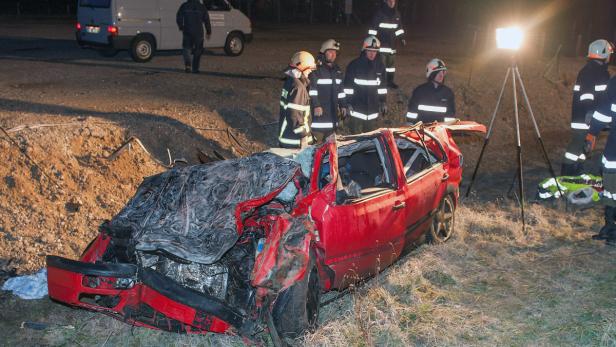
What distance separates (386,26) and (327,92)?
3748mm

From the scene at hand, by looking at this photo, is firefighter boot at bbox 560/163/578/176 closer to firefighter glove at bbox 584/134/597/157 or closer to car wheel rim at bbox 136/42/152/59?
firefighter glove at bbox 584/134/597/157

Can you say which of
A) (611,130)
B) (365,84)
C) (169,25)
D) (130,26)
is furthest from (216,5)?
(611,130)

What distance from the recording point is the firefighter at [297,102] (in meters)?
9.18

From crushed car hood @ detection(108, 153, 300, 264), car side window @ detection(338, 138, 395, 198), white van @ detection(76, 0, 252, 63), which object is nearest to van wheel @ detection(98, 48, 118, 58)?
white van @ detection(76, 0, 252, 63)

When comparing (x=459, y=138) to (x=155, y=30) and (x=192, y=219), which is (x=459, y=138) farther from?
(x=192, y=219)

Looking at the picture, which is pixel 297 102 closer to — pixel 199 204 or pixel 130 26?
pixel 199 204

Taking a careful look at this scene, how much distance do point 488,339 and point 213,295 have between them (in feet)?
8.31

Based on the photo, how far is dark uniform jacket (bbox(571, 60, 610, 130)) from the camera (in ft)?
32.8

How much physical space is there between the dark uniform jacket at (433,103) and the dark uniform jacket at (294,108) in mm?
1725

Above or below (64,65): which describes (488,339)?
below

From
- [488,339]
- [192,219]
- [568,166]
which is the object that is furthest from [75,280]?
[568,166]

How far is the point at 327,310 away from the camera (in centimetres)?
664

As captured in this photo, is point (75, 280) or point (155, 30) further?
point (155, 30)

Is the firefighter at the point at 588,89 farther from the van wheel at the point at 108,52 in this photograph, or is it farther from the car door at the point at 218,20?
the van wheel at the point at 108,52
